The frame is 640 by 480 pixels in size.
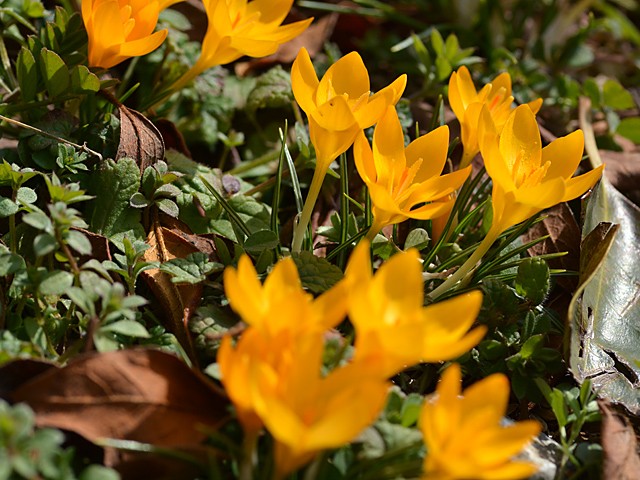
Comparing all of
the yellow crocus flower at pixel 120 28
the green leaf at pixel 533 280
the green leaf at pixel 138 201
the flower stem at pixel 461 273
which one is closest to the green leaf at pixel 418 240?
the flower stem at pixel 461 273

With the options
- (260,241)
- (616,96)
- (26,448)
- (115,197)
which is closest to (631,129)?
(616,96)

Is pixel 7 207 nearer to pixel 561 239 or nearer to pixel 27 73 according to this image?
pixel 27 73

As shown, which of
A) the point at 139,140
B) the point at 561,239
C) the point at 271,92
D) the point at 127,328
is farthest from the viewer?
the point at 271,92

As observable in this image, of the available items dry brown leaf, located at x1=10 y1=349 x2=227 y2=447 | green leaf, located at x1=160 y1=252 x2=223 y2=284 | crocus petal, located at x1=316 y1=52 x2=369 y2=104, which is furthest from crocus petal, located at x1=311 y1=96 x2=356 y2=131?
dry brown leaf, located at x1=10 y1=349 x2=227 y2=447

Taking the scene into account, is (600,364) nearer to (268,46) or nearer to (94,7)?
(268,46)

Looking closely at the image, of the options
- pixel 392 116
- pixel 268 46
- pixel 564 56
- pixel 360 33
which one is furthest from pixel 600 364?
pixel 360 33

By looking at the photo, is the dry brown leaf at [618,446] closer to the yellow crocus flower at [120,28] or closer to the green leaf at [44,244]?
the green leaf at [44,244]

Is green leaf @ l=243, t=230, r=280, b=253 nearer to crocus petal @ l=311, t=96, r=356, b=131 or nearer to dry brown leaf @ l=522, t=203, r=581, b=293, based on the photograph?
crocus petal @ l=311, t=96, r=356, b=131

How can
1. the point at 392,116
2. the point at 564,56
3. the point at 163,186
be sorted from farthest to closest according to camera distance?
the point at 564,56 < the point at 163,186 < the point at 392,116
